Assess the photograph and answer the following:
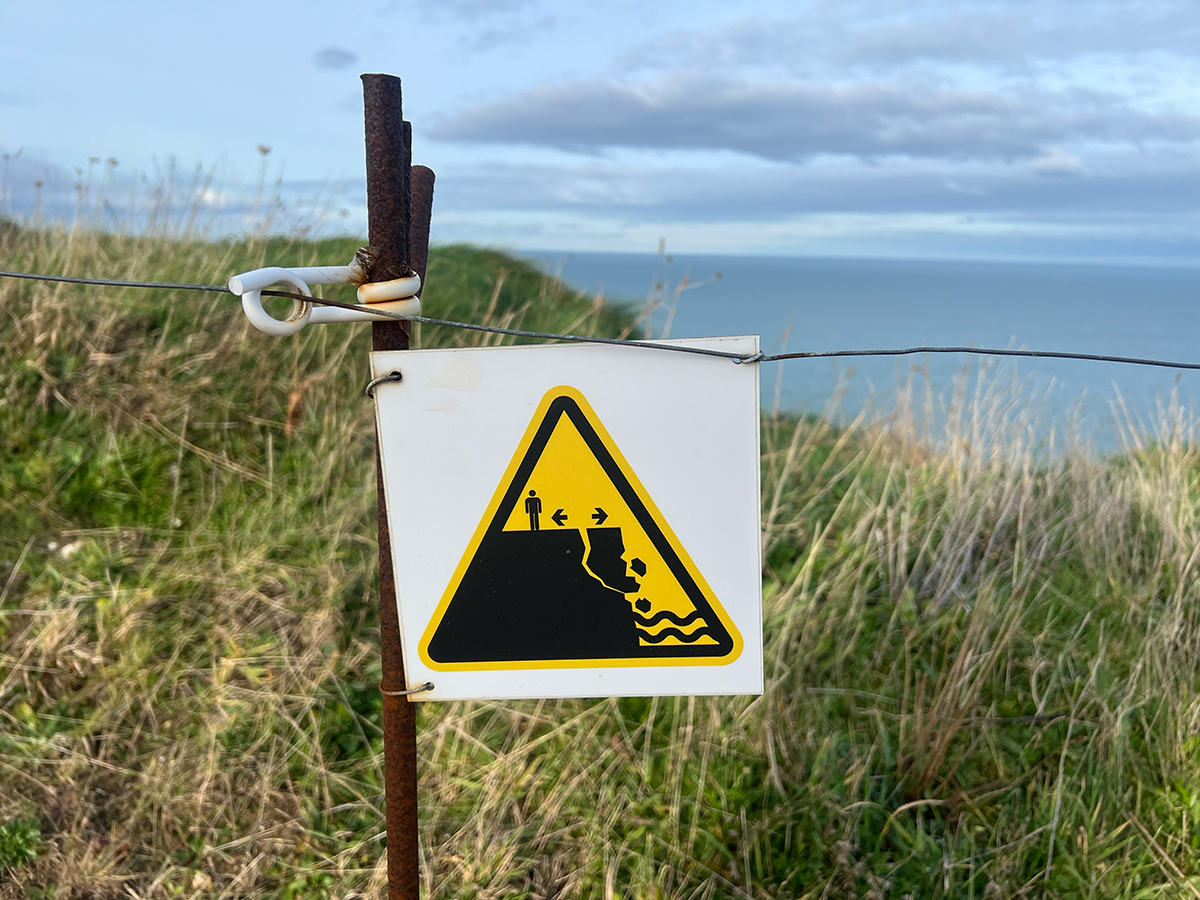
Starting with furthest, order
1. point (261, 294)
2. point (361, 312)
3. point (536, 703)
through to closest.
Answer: point (536, 703)
point (361, 312)
point (261, 294)

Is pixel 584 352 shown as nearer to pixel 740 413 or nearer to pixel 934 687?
pixel 740 413

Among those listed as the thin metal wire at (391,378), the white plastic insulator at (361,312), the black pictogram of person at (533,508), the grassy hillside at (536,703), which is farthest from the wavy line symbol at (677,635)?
the grassy hillside at (536,703)

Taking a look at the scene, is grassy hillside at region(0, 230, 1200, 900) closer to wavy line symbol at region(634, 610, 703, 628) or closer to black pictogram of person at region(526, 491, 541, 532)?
wavy line symbol at region(634, 610, 703, 628)

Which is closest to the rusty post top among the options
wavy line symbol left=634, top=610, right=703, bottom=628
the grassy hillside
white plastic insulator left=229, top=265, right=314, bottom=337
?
white plastic insulator left=229, top=265, right=314, bottom=337

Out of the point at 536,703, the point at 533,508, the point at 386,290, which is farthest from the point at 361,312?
the point at 536,703

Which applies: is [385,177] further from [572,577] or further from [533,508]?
[572,577]

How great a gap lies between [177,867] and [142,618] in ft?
3.16

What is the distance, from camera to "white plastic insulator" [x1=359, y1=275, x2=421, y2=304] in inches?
62.2

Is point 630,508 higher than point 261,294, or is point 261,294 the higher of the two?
point 261,294

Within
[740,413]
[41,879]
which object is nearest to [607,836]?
[740,413]

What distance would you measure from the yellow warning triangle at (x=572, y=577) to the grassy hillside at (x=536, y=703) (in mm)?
1034

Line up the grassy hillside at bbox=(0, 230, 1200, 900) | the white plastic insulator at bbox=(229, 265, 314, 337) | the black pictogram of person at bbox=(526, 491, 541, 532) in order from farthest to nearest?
the grassy hillside at bbox=(0, 230, 1200, 900) → the black pictogram of person at bbox=(526, 491, 541, 532) → the white plastic insulator at bbox=(229, 265, 314, 337)

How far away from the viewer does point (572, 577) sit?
61.4 inches

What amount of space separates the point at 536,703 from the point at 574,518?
1439mm
